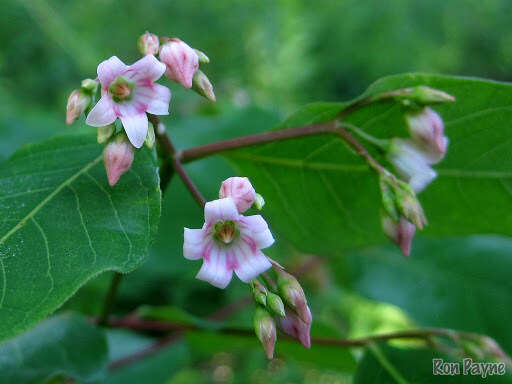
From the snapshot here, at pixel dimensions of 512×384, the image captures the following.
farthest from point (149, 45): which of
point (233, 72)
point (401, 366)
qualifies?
point (233, 72)

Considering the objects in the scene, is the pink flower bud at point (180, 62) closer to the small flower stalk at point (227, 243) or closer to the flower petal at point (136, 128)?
the flower petal at point (136, 128)

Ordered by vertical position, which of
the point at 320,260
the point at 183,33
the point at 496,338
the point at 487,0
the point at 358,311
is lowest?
the point at 496,338

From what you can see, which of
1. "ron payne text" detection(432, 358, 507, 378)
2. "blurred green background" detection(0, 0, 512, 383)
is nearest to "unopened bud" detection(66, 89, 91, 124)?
"blurred green background" detection(0, 0, 512, 383)

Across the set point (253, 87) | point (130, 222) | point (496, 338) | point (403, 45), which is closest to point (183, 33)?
point (253, 87)

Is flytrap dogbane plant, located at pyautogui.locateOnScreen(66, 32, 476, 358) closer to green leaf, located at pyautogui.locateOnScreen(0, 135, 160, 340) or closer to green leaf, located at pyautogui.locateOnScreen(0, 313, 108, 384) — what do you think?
green leaf, located at pyautogui.locateOnScreen(0, 135, 160, 340)

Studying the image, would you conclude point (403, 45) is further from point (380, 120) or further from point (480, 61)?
point (380, 120)

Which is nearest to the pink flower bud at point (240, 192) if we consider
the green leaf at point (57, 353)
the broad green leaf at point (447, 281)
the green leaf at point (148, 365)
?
the green leaf at point (57, 353)

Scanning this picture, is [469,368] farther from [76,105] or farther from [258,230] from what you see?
[76,105]
